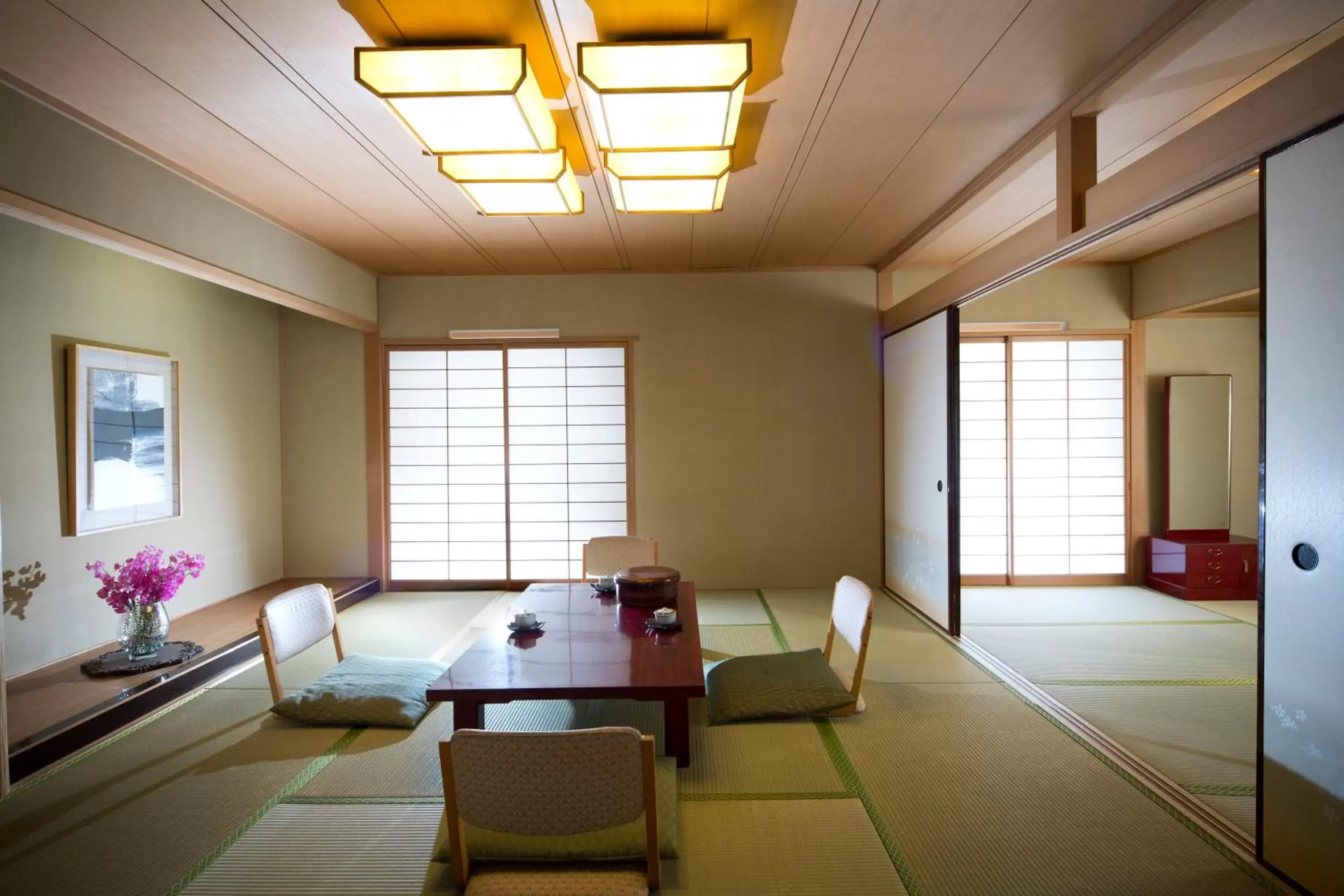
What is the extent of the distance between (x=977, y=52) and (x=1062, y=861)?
2716 mm

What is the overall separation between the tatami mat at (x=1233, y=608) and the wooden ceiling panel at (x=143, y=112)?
6.41 meters

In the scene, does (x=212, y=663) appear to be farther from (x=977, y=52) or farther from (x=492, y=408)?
(x=977, y=52)

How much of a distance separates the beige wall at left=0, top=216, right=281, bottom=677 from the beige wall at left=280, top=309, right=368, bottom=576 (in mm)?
117

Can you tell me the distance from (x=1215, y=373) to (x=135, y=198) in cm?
741

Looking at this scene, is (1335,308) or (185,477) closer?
(1335,308)

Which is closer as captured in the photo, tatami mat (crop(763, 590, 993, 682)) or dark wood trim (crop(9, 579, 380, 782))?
dark wood trim (crop(9, 579, 380, 782))

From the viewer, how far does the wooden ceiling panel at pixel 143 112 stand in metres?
2.19

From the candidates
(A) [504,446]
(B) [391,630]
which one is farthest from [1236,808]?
(A) [504,446]

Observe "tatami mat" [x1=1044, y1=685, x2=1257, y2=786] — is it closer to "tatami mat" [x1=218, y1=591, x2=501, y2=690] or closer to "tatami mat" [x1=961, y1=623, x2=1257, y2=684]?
"tatami mat" [x1=961, y1=623, x2=1257, y2=684]

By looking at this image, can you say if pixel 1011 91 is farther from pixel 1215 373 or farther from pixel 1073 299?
pixel 1215 373

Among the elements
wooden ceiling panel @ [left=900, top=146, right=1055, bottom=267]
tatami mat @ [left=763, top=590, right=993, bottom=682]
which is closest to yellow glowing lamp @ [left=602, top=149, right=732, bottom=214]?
wooden ceiling panel @ [left=900, top=146, right=1055, bottom=267]

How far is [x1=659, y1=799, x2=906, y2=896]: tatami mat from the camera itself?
192cm

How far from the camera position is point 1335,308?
1676 mm

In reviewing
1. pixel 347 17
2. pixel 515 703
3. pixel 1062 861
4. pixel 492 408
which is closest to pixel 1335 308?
pixel 1062 861
